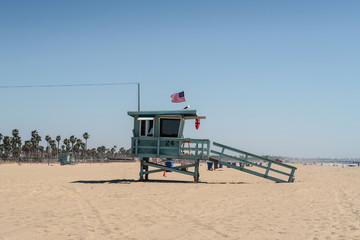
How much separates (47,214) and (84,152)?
156 meters

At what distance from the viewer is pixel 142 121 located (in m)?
19.5

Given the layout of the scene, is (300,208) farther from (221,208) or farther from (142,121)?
(142,121)

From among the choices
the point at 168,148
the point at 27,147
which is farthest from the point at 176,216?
the point at 27,147

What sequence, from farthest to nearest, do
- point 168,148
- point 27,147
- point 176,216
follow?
point 27,147 < point 168,148 < point 176,216

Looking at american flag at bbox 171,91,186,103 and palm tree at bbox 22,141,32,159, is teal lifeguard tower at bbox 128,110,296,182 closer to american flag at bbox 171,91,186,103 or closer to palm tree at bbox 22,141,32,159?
american flag at bbox 171,91,186,103

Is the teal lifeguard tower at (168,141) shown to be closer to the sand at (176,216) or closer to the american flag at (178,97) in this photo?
the american flag at (178,97)

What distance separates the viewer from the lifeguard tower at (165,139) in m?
19.0

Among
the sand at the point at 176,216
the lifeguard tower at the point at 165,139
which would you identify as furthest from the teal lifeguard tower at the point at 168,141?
the sand at the point at 176,216

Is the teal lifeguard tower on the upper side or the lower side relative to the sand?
upper

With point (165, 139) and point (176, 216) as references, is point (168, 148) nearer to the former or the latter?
point (165, 139)

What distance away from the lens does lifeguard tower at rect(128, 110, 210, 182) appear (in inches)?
746

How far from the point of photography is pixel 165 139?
62.8ft

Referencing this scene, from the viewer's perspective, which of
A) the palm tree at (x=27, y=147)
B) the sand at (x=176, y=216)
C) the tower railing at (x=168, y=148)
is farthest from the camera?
the palm tree at (x=27, y=147)

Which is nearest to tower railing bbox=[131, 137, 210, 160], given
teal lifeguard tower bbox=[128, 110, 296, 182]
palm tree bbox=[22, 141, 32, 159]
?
teal lifeguard tower bbox=[128, 110, 296, 182]
